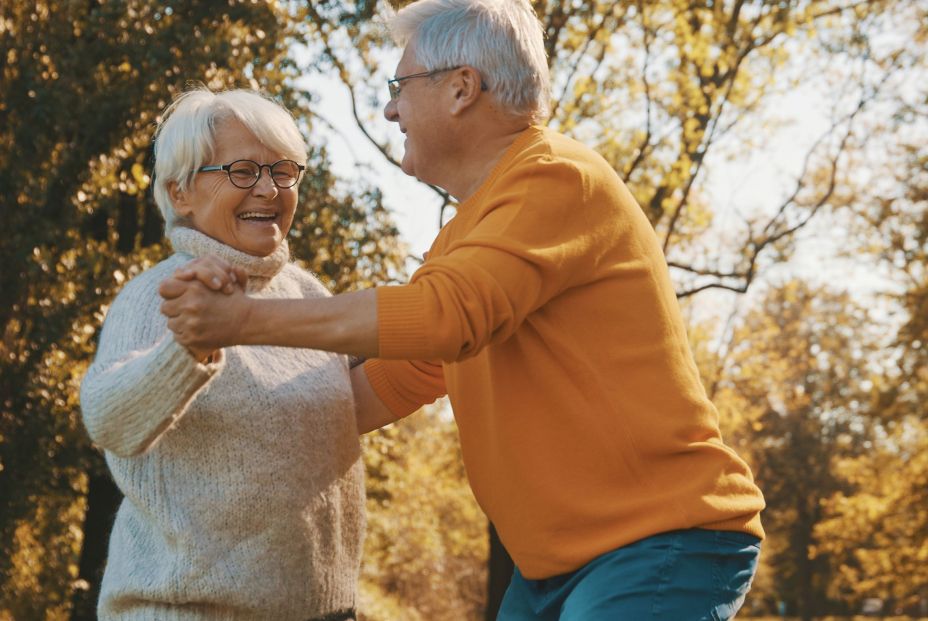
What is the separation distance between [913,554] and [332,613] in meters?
20.8

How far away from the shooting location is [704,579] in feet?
7.54

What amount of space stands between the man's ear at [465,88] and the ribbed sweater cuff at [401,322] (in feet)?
2.07

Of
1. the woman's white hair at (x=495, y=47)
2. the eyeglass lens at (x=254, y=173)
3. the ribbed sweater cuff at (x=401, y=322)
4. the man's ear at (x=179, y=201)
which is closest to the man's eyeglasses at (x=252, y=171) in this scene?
the eyeglass lens at (x=254, y=173)

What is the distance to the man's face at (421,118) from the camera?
2.61 m

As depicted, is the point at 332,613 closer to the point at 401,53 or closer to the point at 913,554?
the point at 401,53

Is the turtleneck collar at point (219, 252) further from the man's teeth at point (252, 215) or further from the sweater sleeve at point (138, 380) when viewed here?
the sweater sleeve at point (138, 380)

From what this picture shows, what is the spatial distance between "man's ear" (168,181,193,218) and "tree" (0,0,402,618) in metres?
5.38

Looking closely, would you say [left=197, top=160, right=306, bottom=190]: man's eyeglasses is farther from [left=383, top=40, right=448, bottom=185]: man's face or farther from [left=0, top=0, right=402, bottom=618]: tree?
[left=0, top=0, right=402, bottom=618]: tree

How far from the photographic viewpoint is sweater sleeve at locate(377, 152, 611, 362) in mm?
2113

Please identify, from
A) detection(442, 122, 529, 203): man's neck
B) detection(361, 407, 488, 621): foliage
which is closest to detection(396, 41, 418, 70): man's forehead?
detection(442, 122, 529, 203): man's neck

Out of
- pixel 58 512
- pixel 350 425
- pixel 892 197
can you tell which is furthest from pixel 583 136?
pixel 892 197

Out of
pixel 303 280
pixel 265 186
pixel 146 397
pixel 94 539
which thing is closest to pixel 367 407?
pixel 303 280

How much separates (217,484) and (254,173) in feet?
2.68

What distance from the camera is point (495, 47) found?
2.57 m
